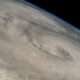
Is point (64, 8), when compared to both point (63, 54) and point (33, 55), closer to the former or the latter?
point (63, 54)

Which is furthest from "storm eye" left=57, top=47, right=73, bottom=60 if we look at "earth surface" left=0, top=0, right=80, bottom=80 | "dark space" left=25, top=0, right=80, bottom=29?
"dark space" left=25, top=0, right=80, bottom=29

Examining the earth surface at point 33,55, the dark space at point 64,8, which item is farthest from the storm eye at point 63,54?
the dark space at point 64,8

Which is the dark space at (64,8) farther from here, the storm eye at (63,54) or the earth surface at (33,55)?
the storm eye at (63,54)

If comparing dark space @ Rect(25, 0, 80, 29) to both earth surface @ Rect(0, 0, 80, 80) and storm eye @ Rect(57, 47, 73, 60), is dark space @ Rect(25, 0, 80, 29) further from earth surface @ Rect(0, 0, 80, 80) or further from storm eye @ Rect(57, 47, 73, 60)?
storm eye @ Rect(57, 47, 73, 60)

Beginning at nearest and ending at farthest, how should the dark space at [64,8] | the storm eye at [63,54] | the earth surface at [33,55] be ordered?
1. the earth surface at [33,55]
2. the storm eye at [63,54]
3. the dark space at [64,8]

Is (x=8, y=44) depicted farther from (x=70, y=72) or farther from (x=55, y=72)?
(x=70, y=72)

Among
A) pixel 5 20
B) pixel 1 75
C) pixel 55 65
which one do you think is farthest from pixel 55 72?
pixel 5 20
